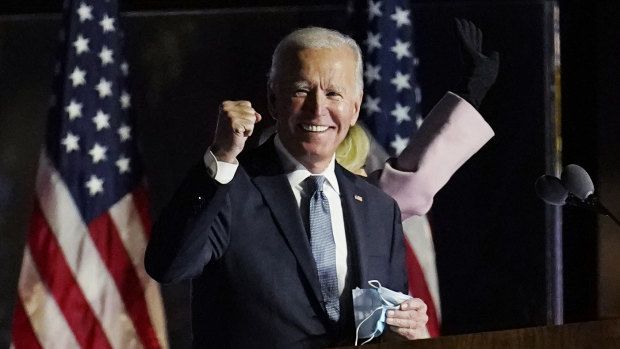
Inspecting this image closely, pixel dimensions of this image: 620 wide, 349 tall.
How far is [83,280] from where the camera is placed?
3.74 meters

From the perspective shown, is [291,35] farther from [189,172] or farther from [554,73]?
[554,73]

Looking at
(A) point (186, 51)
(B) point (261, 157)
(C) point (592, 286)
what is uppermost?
(A) point (186, 51)

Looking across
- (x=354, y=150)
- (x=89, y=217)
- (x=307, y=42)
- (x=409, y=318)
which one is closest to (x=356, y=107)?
(x=354, y=150)

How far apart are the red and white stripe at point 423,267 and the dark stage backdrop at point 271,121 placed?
0.03m

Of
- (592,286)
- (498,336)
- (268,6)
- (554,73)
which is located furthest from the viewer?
(592,286)

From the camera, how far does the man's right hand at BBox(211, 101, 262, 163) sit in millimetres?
3734

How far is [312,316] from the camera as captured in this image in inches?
153

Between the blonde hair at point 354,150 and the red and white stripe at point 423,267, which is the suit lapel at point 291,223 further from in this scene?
the red and white stripe at point 423,267

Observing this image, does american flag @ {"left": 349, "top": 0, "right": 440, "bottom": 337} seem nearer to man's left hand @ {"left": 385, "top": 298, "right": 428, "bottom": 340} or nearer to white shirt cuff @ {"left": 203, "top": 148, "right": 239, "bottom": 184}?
man's left hand @ {"left": 385, "top": 298, "right": 428, "bottom": 340}

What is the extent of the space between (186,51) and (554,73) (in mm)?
1338

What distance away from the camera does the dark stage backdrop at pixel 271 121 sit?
3.71 meters

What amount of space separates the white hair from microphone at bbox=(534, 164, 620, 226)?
27.6 inches

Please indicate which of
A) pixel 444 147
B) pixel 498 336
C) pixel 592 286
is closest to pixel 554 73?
pixel 444 147

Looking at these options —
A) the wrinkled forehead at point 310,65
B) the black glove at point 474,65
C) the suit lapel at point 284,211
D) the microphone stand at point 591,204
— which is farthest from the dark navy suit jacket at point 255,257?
the microphone stand at point 591,204
